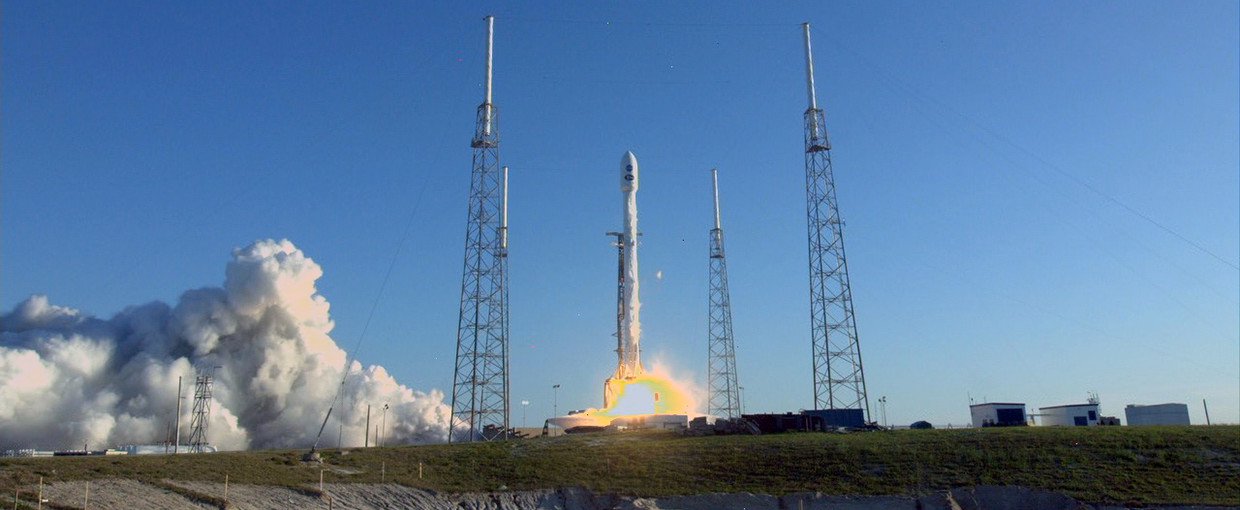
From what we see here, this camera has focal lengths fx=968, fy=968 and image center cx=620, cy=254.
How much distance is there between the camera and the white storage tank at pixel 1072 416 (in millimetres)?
68750

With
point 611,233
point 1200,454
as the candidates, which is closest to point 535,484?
point 1200,454

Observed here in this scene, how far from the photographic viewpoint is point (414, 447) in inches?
2324

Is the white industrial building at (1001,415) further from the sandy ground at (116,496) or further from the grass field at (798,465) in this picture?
the sandy ground at (116,496)

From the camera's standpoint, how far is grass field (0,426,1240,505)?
43.9m

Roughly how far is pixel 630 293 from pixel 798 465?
125 feet

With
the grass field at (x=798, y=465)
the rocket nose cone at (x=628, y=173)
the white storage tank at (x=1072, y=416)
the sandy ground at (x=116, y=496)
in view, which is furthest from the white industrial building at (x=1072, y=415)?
the sandy ground at (x=116, y=496)

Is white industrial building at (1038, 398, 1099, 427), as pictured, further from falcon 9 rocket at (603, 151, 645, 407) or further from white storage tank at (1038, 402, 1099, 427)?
falcon 9 rocket at (603, 151, 645, 407)

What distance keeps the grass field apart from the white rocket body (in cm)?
2861

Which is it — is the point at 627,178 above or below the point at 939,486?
above

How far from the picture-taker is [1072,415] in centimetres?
6994

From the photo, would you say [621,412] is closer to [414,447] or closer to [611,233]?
[611,233]

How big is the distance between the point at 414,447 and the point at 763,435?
71.4 ft

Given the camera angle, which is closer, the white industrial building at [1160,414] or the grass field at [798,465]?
the grass field at [798,465]

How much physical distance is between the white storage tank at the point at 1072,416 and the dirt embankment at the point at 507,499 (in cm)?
2705
